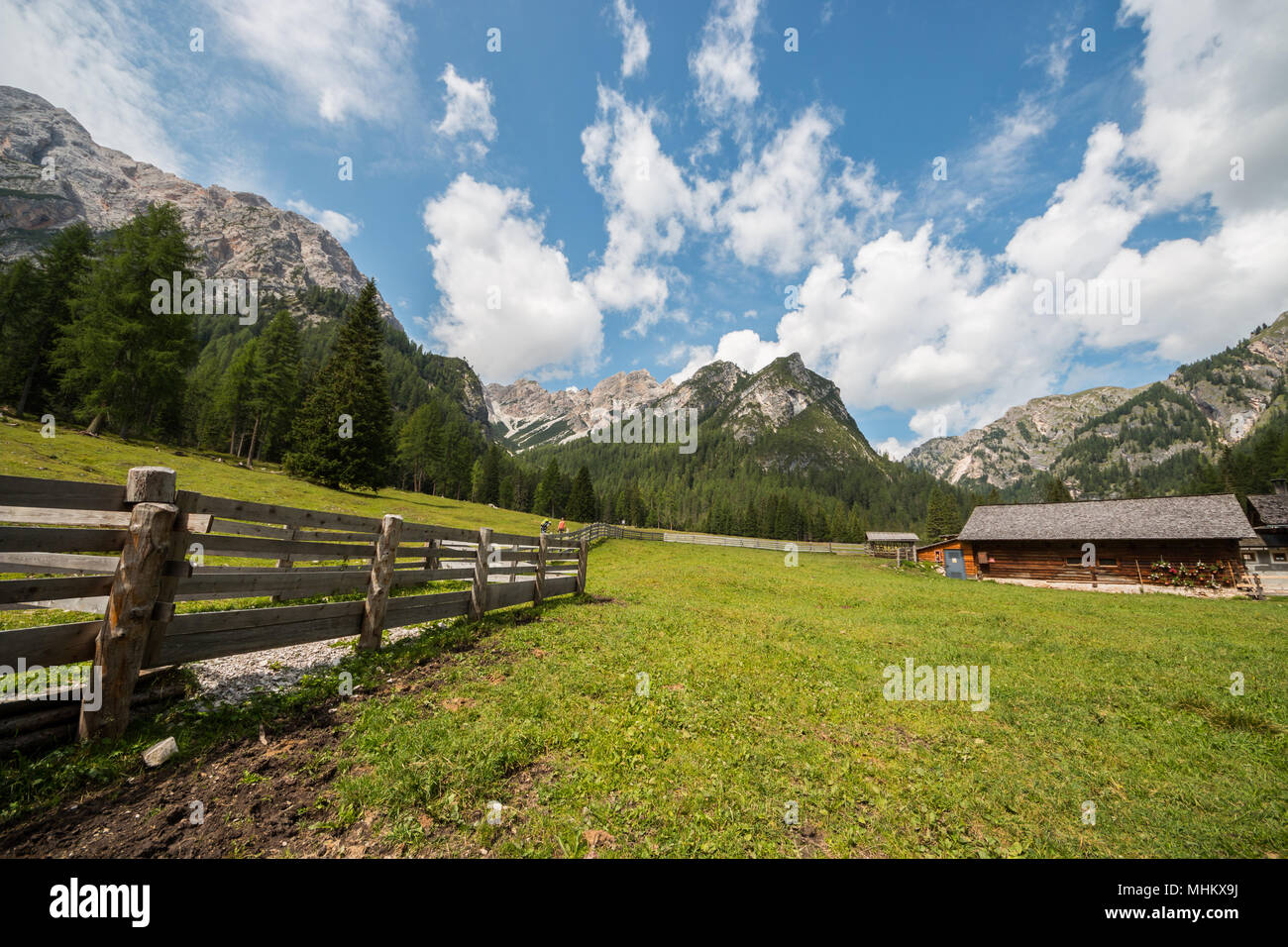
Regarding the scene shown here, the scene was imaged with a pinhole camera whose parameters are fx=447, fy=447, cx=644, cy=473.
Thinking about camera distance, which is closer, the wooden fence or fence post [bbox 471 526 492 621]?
the wooden fence

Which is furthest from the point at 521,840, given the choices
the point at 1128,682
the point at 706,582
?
the point at 706,582

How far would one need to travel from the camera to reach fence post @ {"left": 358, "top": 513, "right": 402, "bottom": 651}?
8086 mm

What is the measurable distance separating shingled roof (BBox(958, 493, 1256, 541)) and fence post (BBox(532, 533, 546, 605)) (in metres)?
38.4

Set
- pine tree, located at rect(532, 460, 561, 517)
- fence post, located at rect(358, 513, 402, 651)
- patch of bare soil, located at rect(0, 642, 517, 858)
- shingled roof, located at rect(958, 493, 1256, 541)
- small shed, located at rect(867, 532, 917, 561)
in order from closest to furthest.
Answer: patch of bare soil, located at rect(0, 642, 517, 858) < fence post, located at rect(358, 513, 402, 651) < shingled roof, located at rect(958, 493, 1256, 541) < small shed, located at rect(867, 532, 917, 561) < pine tree, located at rect(532, 460, 561, 517)

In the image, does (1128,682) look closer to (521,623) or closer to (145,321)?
(521,623)

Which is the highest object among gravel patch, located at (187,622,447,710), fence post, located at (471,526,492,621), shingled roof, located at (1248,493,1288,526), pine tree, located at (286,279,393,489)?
pine tree, located at (286,279,393,489)

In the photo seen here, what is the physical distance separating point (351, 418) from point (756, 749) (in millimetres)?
46177

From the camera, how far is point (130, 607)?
4.67 meters

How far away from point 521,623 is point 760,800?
812 cm

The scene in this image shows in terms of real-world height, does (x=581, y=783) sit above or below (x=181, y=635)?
below

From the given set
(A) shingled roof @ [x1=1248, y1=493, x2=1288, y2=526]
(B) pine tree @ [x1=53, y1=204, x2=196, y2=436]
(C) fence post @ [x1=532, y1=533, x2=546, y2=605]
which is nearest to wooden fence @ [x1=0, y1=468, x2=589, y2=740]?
(C) fence post @ [x1=532, y1=533, x2=546, y2=605]

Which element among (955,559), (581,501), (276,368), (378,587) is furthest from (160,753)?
(581,501)

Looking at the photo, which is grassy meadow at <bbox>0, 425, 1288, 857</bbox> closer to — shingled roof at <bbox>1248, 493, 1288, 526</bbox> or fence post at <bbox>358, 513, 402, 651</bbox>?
fence post at <bbox>358, 513, 402, 651</bbox>
